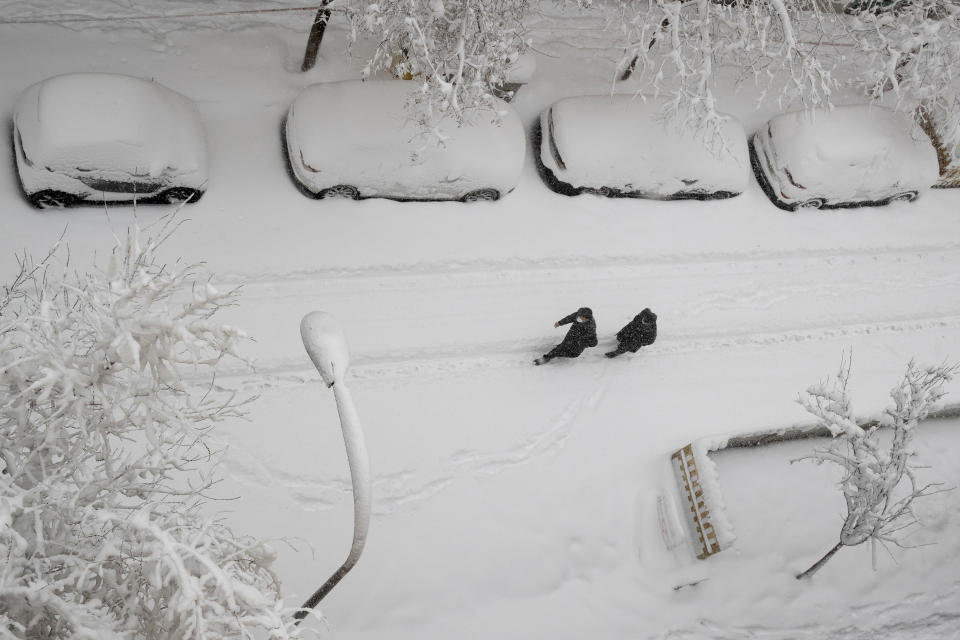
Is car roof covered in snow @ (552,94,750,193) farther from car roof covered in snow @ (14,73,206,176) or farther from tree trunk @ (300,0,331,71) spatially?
car roof covered in snow @ (14,73,206,176)

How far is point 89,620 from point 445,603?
12.2 ft

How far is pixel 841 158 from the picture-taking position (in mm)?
10180

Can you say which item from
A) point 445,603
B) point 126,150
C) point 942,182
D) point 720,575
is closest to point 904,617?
point 720,575

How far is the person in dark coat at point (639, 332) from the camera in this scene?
8.70 meters

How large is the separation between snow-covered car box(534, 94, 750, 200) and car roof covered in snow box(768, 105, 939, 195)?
0.83 m

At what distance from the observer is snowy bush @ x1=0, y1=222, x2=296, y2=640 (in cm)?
455

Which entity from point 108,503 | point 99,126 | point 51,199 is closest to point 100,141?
point 99,126

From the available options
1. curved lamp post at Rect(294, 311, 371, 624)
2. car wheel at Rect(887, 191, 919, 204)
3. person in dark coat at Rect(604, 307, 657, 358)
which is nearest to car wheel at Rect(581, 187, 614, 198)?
person in dark coat at Rect(604, 307, 657, 358)

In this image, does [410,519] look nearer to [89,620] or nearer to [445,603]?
[445,603]

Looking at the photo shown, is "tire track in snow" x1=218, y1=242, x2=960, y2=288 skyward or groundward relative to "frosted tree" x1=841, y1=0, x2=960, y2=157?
groundward

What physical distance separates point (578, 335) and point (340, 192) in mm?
3365

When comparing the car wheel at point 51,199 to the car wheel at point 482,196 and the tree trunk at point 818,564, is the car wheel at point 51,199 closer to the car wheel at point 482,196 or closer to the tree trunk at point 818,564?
the car wheel at point 482,196

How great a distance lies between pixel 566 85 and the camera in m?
10.8

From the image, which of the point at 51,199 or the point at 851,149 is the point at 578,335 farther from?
the point at 51,199
